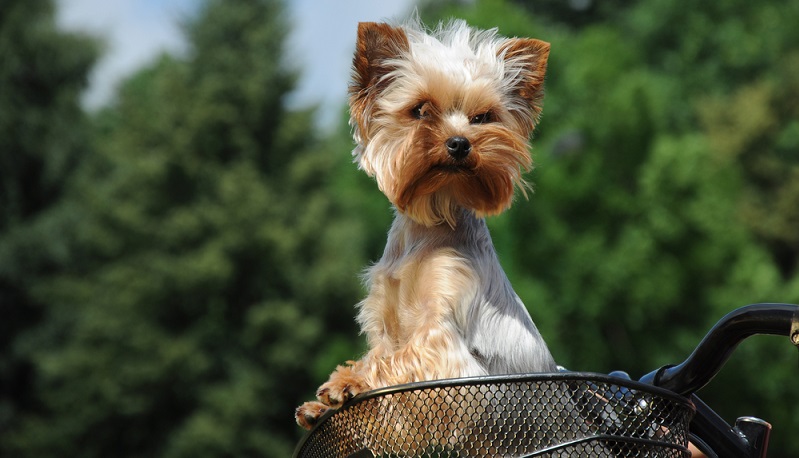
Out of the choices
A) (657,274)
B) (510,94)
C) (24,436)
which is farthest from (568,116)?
(510,94)

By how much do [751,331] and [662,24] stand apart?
3865 centimetres

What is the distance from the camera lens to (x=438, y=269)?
380 centimetres

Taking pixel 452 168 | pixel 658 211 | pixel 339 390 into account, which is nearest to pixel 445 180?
pixel 452 168

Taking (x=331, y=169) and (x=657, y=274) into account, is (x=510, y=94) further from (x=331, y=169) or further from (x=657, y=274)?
(x=331, y=169)

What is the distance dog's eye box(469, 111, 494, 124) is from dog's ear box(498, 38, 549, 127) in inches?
6.0

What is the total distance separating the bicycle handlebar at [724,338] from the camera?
2.65 metres

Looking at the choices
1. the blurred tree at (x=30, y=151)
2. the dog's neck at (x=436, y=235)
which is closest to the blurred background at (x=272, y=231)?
the blurred tree at (x=30, y=151)

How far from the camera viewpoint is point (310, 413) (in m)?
3.43

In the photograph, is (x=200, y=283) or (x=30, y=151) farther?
(x=30, y=151)

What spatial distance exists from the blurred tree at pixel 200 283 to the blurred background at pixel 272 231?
77 mm

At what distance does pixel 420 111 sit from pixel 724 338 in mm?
1585

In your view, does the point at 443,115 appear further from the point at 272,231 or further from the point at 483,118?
the point at 272,231

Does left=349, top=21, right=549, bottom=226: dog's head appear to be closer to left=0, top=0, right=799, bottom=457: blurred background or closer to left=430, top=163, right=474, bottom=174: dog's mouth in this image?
left=430, top=163, right=474, bottom=174: dog's mouth

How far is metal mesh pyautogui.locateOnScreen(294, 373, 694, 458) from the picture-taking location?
110 inches
